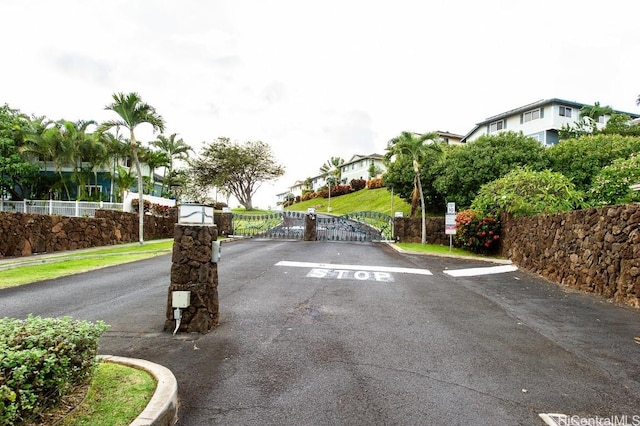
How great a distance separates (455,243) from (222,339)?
19.0m

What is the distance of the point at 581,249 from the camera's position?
9.79 metres

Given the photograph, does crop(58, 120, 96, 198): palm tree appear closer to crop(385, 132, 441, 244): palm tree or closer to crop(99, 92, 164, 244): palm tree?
crop(99, 92, 164, 244): palm tree

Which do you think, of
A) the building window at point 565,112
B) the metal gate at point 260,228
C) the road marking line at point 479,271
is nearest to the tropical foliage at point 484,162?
the metal gate at point 260,228

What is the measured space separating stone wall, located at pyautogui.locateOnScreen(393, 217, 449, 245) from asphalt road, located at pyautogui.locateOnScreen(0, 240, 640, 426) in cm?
1422

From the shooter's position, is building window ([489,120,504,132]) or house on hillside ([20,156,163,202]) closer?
house on hillside ([20,156,163,202])

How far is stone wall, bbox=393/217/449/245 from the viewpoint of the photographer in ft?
77.9

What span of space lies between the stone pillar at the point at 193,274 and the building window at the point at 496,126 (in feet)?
152

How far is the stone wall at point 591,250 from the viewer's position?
25.9 feet

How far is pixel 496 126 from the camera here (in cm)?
4547

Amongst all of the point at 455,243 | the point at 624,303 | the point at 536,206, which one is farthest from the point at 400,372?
the point at 455,243

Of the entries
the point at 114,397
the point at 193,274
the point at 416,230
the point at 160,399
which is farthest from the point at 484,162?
the point at 114,397

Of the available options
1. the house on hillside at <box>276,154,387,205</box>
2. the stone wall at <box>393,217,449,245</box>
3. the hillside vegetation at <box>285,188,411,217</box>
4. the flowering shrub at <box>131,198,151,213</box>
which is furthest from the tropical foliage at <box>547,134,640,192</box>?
the house on hillside at <box>276,154,387,205</box>

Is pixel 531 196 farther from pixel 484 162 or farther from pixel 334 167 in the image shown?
pixel 334 167

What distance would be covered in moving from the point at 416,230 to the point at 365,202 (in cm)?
3155
